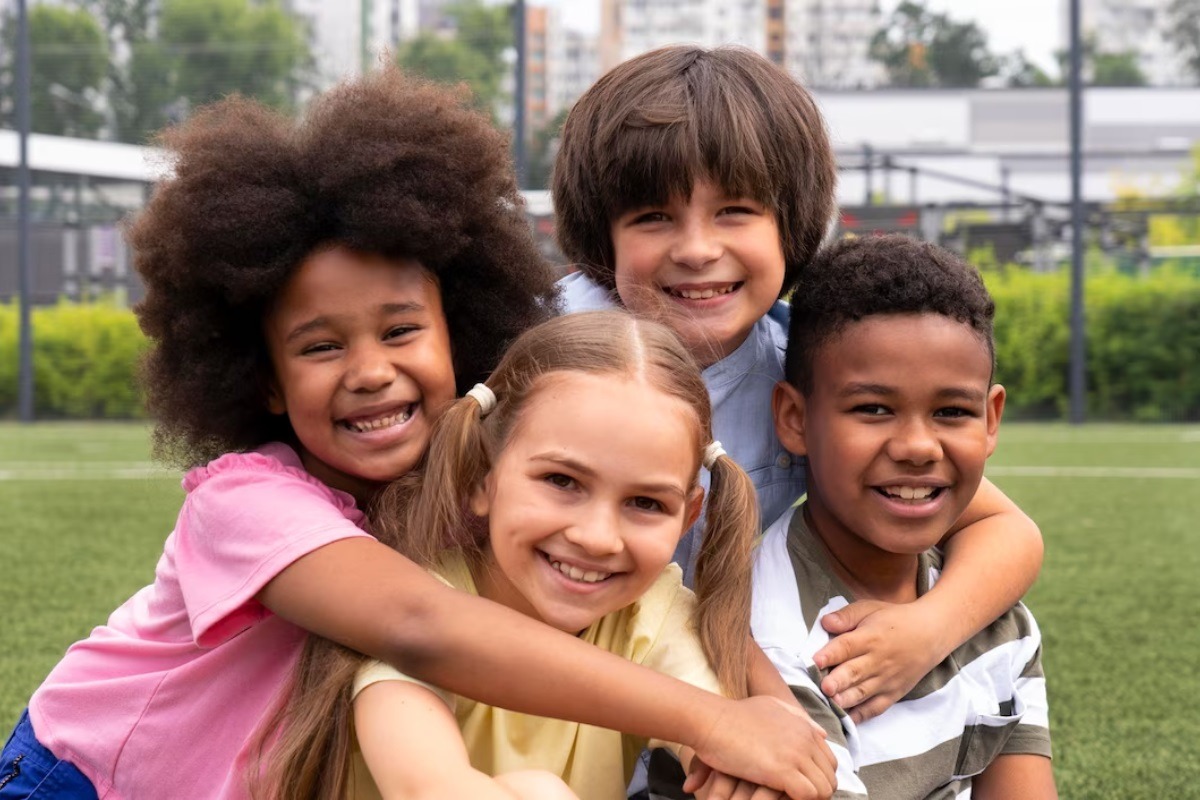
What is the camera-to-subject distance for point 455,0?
15.7 m

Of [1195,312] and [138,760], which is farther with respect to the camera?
[1195,312]

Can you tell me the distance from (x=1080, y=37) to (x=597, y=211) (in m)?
10.6

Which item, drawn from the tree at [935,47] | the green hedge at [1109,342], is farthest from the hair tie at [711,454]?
the tree at [935,47]

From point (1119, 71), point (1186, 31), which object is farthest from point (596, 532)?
point (1186, 31)

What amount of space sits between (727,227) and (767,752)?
860mm

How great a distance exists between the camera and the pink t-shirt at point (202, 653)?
1.80 m

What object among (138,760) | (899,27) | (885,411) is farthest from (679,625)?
(899,27)

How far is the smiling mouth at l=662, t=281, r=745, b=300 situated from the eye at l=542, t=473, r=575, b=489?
51cm

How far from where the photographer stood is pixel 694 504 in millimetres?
1937

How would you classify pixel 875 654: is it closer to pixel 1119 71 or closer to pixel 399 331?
pixel 399 331

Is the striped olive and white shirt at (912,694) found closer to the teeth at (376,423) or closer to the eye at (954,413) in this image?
the eye at (954,413)

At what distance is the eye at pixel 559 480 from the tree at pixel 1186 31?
18907 mm

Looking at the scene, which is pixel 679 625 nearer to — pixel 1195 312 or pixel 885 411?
pixel 885 411

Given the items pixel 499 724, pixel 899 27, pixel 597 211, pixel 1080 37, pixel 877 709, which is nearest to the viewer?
pixel 499 724
